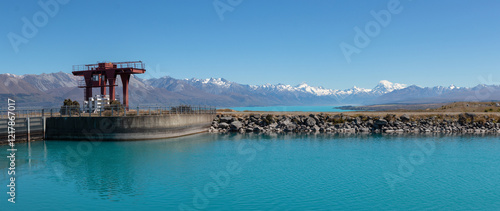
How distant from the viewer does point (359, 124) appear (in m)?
66.8

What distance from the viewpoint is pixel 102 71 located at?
64125mm

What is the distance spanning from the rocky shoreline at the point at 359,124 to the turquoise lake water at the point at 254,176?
18531 millimetres

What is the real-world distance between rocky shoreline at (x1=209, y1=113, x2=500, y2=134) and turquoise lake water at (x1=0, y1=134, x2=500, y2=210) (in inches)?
730

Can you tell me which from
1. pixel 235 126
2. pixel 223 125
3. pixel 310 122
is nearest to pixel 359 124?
pixel 310 122

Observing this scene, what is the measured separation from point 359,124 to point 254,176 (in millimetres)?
43270

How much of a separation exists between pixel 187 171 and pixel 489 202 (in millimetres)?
21436

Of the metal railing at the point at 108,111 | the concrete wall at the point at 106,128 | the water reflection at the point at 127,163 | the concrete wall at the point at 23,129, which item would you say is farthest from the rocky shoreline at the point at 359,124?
the concrete wall at the point at 23,129

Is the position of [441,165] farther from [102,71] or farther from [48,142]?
[102,71]

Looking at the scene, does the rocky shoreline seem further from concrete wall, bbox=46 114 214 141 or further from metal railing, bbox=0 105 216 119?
concrete wall, bbox=46 114 214 141

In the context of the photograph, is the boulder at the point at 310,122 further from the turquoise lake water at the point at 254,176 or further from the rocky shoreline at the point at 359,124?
the turquoise lake water at the point at 254,176

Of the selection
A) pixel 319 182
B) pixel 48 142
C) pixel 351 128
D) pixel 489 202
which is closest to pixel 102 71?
pixel 48 142

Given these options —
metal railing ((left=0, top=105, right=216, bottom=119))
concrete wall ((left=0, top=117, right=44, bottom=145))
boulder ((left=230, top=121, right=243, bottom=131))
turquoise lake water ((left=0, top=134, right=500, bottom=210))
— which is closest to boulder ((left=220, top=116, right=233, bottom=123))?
boulder ((left=230, top=121, right=243, bottom=131))

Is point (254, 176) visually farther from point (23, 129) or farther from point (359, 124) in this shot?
point (359, 124)

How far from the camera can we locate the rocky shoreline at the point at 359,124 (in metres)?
65.3
